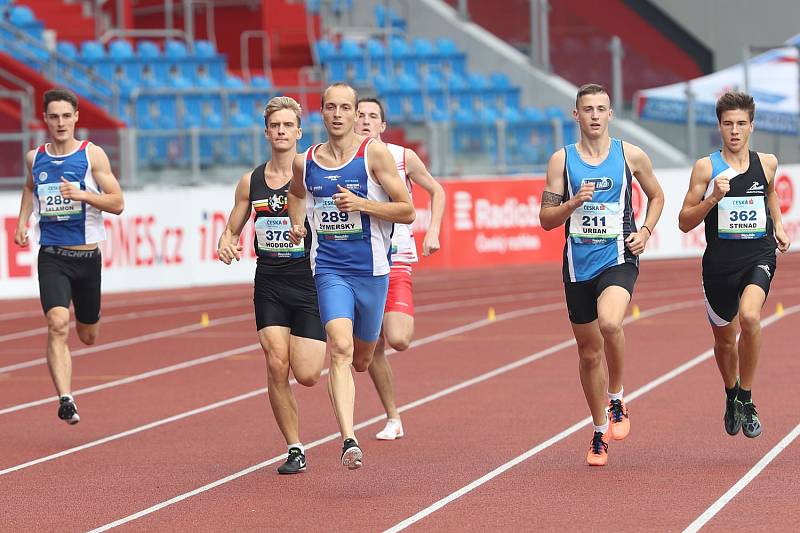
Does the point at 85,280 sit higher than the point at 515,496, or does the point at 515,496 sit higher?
the point at 85,280

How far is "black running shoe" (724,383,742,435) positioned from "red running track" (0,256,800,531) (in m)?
0.14

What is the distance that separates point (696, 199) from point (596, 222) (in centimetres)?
67

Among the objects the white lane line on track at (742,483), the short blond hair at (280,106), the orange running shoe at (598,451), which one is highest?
the short blond hair at (280,106)

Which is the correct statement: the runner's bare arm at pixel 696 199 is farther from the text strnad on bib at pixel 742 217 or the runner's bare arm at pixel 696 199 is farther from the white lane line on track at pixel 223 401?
the white lane line on track at pixel 223 401

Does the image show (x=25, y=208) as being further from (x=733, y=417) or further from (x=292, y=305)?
(x=733, y=417)

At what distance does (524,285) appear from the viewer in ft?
72.5

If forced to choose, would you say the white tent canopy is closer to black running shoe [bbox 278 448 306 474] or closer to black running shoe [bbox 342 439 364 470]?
black running shoe [bbox 278 448 306 474]

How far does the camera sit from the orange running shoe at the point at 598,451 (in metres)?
8.34

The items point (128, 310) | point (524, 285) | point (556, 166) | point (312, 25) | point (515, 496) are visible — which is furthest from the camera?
point (312, 25)

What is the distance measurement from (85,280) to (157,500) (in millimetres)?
3129

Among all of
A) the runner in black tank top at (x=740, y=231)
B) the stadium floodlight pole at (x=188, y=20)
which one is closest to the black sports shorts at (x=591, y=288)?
the runner in black tank top at (x=740, y=231)

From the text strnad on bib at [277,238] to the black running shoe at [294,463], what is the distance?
41.2 inches

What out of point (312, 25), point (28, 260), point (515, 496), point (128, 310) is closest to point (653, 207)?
Result: point (515, 496)

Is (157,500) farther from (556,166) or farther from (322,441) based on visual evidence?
(556,166)
